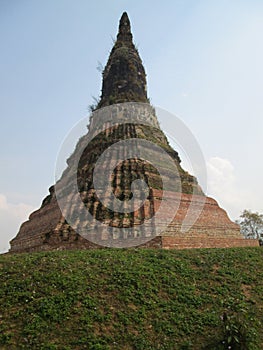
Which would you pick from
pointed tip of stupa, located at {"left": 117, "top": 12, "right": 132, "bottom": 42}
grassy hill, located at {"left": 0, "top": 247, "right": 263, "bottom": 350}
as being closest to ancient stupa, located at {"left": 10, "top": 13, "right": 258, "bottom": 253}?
grassy hill, located at {"left": 0, "top": 247, "right": 263, "bottom": 350}

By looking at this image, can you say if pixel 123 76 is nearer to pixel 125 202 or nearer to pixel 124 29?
pixel 124 29

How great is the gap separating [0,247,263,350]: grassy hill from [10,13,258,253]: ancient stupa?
74.0 inches

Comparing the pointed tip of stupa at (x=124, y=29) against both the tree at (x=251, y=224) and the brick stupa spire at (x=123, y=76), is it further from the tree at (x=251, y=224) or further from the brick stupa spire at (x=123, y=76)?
the tree at (x=251, y=224)

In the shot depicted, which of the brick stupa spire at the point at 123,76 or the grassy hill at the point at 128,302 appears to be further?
the brick stupa spire at the point at 123,76

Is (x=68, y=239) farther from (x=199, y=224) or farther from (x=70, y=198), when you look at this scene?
(x=199, y=224)

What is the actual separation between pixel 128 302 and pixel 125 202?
5702 mm

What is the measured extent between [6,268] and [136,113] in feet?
41.5

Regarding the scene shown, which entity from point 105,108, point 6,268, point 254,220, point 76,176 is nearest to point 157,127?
point 105,108

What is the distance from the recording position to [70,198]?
14.1 meters

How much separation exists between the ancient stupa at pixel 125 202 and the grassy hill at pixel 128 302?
6.16ft

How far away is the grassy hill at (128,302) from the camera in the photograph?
5965 mm

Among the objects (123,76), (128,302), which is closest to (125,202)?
(128,302)

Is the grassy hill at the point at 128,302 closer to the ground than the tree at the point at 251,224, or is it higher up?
closer to the ground

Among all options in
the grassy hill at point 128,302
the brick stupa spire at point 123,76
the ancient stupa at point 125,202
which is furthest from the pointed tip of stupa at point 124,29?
the grassy hill at point 128,302
